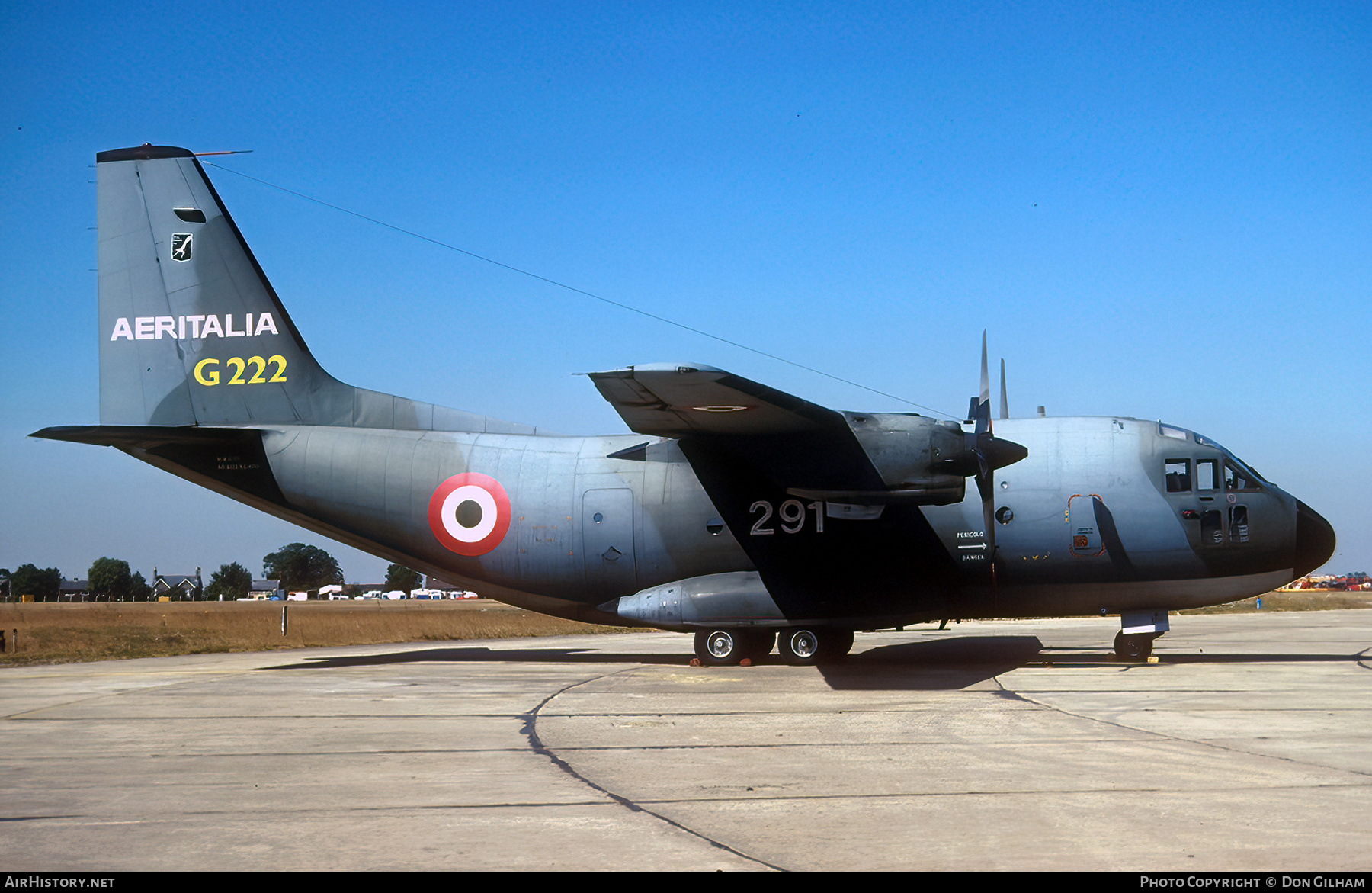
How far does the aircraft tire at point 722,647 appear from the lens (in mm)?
18641

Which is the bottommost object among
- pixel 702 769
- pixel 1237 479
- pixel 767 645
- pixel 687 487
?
pixel 767 645

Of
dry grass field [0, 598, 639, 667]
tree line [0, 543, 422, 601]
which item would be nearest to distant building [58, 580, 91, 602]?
tree line [0, 543, 422, 601]

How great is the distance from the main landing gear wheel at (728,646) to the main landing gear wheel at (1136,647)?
662 centimetres

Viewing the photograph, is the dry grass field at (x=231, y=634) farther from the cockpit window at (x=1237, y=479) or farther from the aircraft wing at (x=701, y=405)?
the cockpit window at (x=1237, y=479)

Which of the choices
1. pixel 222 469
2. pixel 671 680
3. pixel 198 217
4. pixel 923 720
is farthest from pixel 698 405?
pixel 198 217

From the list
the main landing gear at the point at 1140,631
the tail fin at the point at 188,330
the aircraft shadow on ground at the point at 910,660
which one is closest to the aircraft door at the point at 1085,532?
the main landing gear at the point at 1140,631

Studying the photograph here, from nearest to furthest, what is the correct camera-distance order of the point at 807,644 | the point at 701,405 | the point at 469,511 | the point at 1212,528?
the point at 701,405
the point at 1212,528
the point at 807,644
the point at 469,511

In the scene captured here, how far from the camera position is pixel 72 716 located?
12.5m

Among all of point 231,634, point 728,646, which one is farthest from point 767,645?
point 231,634

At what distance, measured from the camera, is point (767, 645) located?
62.3 feet

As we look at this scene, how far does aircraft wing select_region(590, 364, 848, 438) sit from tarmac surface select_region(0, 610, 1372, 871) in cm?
413

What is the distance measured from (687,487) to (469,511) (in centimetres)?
436

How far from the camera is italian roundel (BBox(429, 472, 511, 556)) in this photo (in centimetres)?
1945

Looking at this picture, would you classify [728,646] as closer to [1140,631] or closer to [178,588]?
[1140,631]
